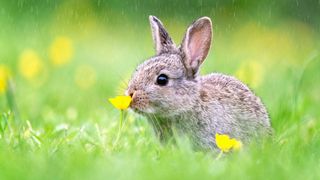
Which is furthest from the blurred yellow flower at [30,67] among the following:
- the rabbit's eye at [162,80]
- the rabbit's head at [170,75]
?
the rabbit's eye at [162,80]

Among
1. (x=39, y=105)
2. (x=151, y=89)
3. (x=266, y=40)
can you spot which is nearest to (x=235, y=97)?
(x=151, y=89)

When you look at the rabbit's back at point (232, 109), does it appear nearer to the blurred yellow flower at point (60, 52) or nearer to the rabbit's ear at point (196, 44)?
the rabbit's ear at point (196, 44)

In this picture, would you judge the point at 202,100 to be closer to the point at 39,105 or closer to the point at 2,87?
the point at 2,87

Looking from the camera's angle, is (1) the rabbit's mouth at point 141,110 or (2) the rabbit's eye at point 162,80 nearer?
(1) the rabbit's mouth at point 141,110

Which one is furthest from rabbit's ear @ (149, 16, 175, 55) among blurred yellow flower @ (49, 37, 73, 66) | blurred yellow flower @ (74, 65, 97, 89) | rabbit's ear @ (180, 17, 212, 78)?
blurred yellow flower @ (49, 37, 73, 66)

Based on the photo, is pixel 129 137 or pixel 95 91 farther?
pixel 95 91
